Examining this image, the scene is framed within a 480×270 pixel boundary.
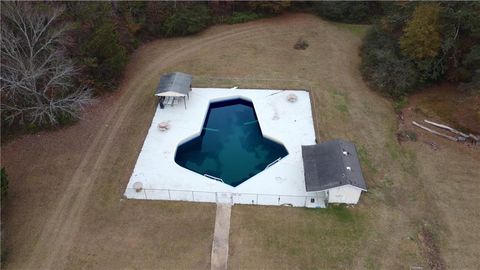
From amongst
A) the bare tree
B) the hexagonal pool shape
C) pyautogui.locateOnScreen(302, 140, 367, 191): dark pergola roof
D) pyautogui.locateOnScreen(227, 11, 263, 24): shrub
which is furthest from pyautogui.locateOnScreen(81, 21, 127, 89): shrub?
pyautogui.locateOnScreen(302, 140, 367, 191): dark pergola roof

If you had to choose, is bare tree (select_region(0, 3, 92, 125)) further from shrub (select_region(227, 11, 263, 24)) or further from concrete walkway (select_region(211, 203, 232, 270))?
shrub (select_region(227, 11, 263, 24))

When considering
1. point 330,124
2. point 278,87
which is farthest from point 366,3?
Answer: point 330,124

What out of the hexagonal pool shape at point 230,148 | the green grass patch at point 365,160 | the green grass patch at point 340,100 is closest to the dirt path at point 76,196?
the hexagonal pool shape at point 230,148

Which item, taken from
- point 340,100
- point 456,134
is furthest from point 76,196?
point 456,134

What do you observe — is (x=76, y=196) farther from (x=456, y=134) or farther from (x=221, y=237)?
(x=456, y=134)

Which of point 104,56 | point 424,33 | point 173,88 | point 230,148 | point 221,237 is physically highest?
point 424,33

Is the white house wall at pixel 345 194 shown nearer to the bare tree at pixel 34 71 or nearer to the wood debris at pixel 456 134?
the wood debris at pixel 456 134

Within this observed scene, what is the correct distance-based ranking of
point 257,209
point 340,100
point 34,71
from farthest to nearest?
point 340,100 → point 34,71 → point 257,209
